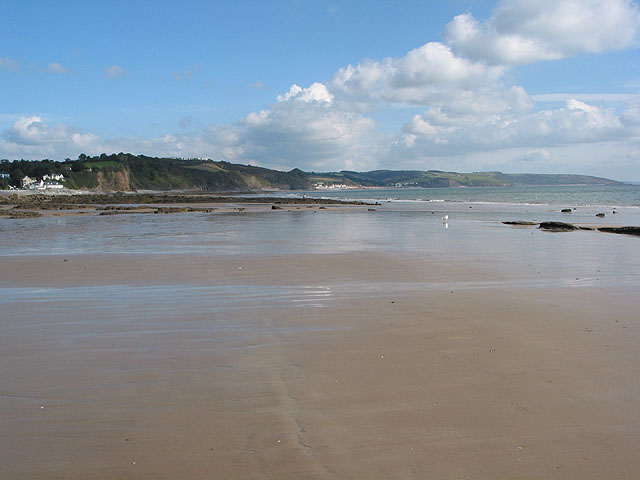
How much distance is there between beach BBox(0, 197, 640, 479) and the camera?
12.9 ft

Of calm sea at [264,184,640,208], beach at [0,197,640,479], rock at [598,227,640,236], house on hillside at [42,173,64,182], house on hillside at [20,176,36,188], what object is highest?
house on hillside at [42,173,64,182]

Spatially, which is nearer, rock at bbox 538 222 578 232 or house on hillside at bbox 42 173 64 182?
rock at bbox 538 222 578 232

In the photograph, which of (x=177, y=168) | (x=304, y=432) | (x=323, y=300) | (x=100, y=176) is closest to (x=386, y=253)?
(x=323, y=300)

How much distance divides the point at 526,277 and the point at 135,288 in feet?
29.0

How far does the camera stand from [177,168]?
19875 cm

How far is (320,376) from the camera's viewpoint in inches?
217

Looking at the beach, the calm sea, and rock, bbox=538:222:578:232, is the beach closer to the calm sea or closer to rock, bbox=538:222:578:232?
rock, bbox=538:222:578:232

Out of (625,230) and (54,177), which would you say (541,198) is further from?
(54,177)

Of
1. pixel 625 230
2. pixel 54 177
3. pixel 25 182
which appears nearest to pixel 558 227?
pixel 625 230

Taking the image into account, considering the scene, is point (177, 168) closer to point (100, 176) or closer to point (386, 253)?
point (100, 176)

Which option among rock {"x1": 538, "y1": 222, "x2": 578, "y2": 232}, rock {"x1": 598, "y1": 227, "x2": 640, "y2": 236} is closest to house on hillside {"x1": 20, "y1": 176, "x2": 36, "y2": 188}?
rock {"x1": 538, "y1": 222, "x2": 578, "y2": 232}

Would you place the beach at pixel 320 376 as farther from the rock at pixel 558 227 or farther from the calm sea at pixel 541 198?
the calm sea at pixel 541 198

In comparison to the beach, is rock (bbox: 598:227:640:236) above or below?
above

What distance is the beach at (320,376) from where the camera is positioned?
3.93m
